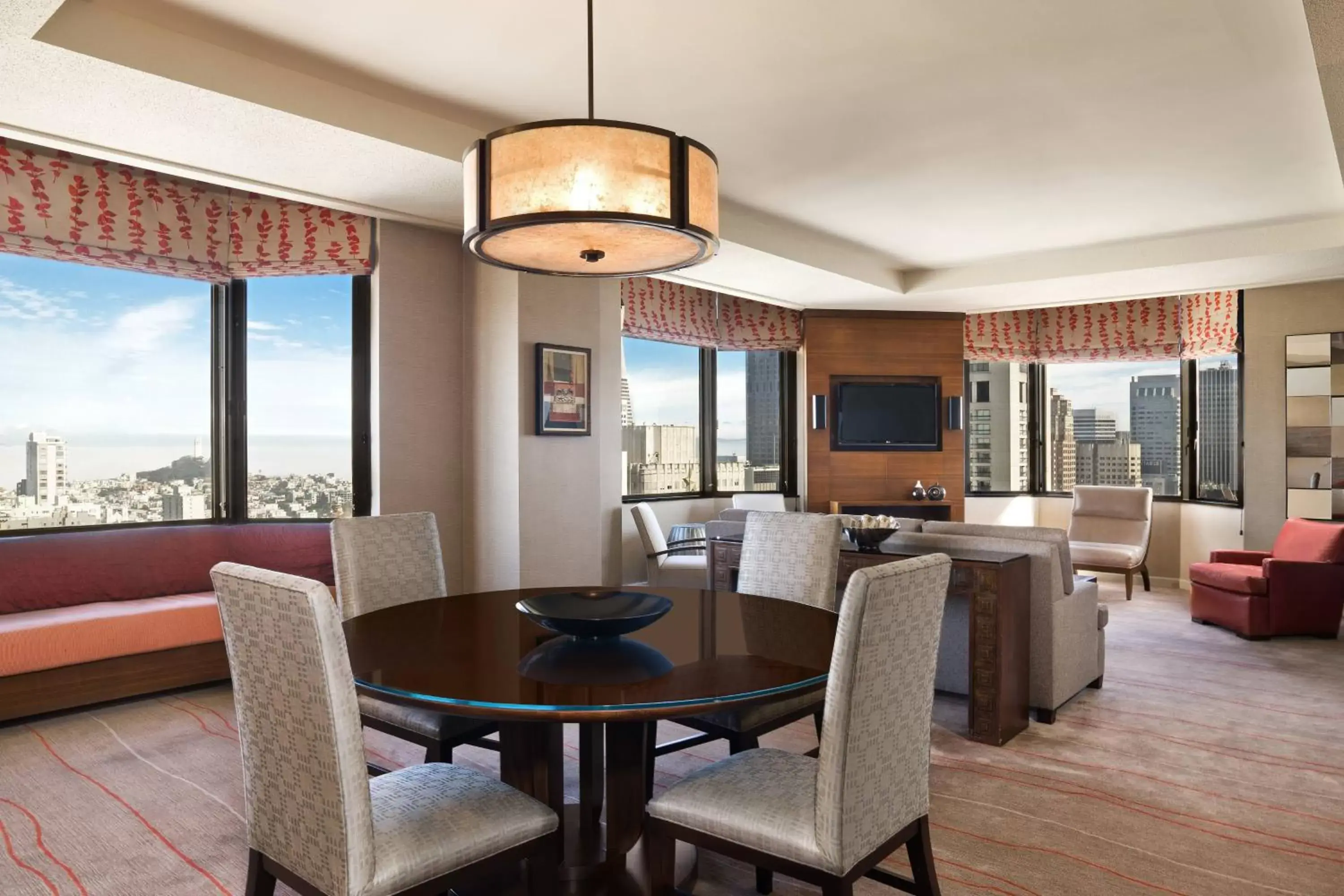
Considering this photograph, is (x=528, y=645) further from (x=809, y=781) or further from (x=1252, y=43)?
(x=1252, y=43)

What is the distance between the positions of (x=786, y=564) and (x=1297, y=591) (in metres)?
4.23

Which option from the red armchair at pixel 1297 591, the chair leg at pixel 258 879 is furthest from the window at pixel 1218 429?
the chair leg at pixel 258 879

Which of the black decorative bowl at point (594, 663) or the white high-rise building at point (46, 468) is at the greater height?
the white high-rise building at point (46, 468)

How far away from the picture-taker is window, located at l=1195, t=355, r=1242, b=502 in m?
7.13

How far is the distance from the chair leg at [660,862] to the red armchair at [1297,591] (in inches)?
198

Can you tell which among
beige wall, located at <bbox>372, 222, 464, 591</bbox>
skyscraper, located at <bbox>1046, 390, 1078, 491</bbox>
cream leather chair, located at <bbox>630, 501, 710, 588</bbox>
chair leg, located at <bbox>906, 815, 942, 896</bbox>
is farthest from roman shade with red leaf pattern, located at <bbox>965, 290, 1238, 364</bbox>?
chair leg, located at <bbox>906, 815, 942, 896</bbox>

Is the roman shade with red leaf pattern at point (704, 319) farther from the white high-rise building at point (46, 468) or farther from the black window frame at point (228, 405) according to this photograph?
the white high-rise building at point (46, 468)

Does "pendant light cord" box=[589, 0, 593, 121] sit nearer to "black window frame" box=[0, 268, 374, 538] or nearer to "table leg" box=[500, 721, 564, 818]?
"table leg" box=[500, 721, 564, 818]

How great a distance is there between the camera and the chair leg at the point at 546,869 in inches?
72.7

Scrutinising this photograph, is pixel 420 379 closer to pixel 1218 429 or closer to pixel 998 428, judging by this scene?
pixel 998 428

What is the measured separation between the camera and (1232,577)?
5.49m

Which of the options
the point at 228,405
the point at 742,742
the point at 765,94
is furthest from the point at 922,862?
the point at 228,405

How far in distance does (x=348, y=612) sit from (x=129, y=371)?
2.68m

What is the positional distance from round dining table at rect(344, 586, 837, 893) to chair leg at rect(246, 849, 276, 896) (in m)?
0.41
